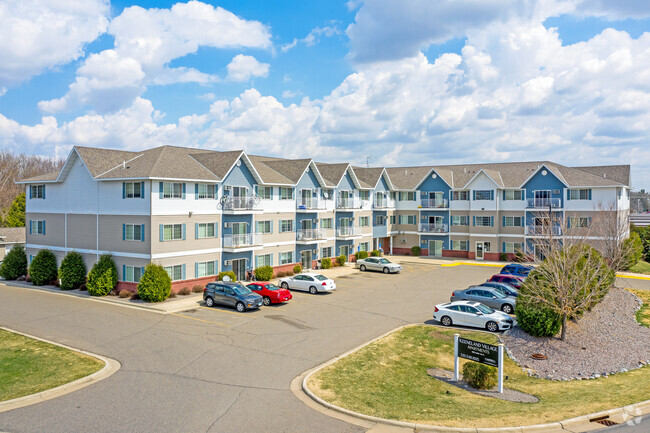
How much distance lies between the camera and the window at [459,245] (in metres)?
53.8

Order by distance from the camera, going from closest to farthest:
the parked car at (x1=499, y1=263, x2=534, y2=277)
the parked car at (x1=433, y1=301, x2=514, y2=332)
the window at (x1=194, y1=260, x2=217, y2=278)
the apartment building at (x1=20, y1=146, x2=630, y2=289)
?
the parked car at (x1=433, y1=301, x2=514, y2=332) < the apartment building at (x1=20, y1=146, x2=630, y2=289) < the window at (x1=194, y1=260, x2=217, y2=278) < the parked car at (x1=499, y1=263, x2=534, y2=277)

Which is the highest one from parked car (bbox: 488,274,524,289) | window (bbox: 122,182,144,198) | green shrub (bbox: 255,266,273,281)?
window (bbox: 122,182,144,198)

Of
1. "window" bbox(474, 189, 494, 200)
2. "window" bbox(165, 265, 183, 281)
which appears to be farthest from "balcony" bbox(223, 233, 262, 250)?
"window" bbox(474, 189, 494, 200)

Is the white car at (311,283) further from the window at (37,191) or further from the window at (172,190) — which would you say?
the window at (37,191)

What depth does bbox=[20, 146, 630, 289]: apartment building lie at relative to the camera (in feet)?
105

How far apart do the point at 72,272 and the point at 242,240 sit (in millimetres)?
12817

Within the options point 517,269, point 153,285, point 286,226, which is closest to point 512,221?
point 517,269

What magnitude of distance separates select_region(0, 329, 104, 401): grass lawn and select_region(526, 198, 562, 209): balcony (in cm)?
4497

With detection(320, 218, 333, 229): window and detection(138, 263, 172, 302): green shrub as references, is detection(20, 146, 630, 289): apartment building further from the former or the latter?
detection(138, 263, 172, 302): green shrub

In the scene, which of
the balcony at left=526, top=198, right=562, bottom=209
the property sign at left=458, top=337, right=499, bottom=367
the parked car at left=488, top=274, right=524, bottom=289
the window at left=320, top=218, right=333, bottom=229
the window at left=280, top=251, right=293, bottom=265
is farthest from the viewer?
the balcony at left=526, top=198, right=562, bottom=209

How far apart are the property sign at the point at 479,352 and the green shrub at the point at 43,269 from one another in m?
33.6

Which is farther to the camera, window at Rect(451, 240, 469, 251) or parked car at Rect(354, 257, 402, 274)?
window at Rect(451, 240, 469, 251)

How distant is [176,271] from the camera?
32.2 m

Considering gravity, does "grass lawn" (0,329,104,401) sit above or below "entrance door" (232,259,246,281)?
below
